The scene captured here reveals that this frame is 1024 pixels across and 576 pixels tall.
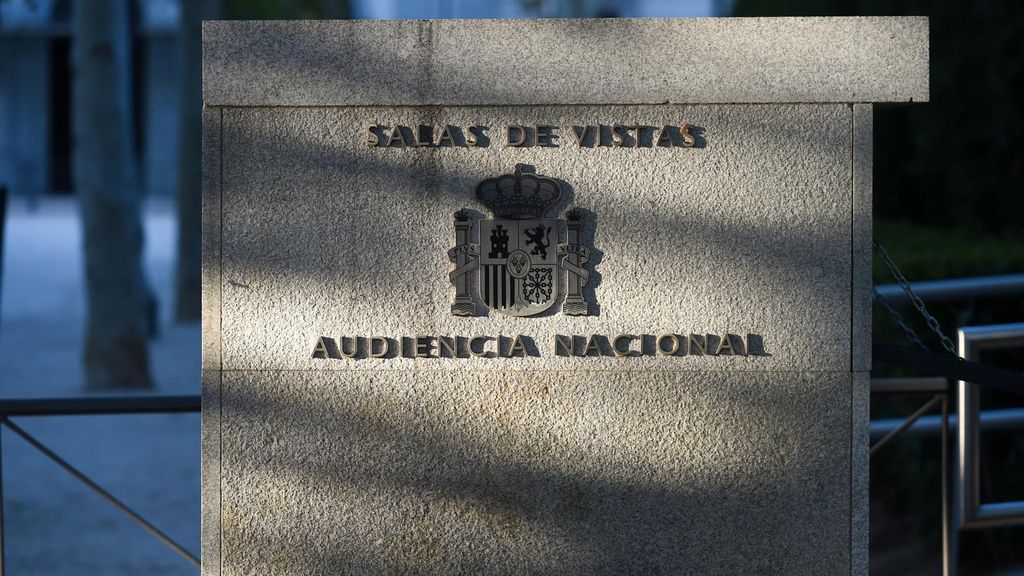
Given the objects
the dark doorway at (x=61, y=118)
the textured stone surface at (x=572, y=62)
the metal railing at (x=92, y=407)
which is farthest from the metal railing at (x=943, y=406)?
the dark doorway at (x=61, y=118)

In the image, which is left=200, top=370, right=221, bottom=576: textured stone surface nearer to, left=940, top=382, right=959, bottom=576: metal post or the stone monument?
the stone monument

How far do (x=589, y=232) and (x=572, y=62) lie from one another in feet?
1.90

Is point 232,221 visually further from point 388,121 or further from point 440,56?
point 440,56

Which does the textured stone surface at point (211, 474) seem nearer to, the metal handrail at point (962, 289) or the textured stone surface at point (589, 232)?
the textured stone surface at point (589, 232)

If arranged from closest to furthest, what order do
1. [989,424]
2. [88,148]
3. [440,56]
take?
[440,56] < [989,424] < [88,148]

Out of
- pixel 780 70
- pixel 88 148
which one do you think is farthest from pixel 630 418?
pixel 88 148

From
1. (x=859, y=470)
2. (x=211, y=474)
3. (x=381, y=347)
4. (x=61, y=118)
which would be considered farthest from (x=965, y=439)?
(x=61, y=118)

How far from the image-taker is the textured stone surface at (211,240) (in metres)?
4.10

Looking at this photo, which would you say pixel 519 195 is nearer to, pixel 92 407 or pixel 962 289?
pixel 92 407

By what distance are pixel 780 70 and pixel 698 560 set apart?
1.71 metres

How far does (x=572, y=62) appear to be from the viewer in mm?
4066

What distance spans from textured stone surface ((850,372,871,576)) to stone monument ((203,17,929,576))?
10 millimetres

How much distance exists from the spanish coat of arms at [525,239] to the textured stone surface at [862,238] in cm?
93

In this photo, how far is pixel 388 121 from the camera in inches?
161
